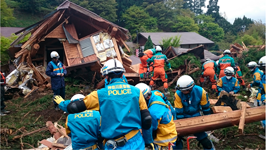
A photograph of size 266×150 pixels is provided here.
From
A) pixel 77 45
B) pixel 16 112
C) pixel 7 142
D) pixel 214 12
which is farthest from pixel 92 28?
pixel 214 12

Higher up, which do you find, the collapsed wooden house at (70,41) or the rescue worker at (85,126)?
the collapsed wooden house at (70,41)

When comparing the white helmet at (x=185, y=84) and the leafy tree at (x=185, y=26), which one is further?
the leafy tree at (x=185, y=26)

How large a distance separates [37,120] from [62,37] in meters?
5.37

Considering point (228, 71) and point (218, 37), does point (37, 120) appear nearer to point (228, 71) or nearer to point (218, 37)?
point (228, 71)

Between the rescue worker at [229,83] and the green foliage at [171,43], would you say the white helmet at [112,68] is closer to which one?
the rescue worker at [229,83]

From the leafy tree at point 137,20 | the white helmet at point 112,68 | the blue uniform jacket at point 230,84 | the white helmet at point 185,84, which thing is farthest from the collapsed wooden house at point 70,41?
the leafy tree at point 137,20

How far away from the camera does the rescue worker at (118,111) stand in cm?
231

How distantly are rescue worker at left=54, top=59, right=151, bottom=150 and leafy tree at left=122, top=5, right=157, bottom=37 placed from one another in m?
42.3

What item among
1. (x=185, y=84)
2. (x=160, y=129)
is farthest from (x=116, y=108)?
(x=185, y=84)

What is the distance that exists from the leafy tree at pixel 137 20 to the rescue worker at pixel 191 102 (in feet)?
135

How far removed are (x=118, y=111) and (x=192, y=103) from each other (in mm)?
2029

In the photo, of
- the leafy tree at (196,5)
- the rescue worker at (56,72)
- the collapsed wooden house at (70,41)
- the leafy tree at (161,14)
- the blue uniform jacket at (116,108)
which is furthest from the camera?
the leafy tree at (196,5)

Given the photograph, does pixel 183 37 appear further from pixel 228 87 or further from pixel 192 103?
pixel 192 103

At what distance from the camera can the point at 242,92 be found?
834 centimetres
